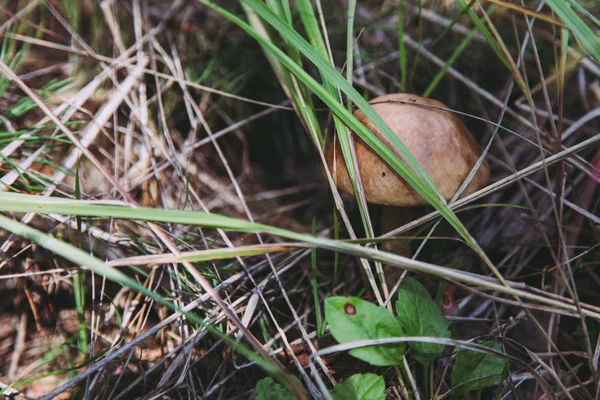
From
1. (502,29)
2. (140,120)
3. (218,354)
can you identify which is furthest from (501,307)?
(140,120)

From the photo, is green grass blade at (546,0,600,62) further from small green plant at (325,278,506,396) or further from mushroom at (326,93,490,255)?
small green plant at (325,278,506,396)

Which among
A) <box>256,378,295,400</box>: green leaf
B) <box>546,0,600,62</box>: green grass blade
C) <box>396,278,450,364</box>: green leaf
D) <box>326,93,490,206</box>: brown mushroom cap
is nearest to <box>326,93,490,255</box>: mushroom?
<box>326,93,490,206</box>: brown mushroom cap

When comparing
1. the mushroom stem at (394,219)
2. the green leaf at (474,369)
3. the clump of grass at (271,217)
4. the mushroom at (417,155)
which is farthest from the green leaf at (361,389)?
the mushroom stem at (394,219)

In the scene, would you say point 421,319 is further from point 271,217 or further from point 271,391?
point 271,217

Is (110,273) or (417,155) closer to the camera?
(110,273)

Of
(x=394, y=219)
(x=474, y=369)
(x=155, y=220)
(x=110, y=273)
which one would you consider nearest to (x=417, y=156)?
(x=394, y=219)
